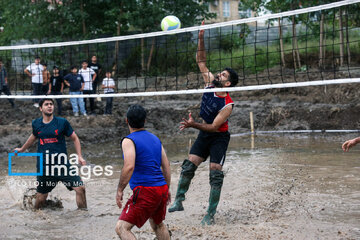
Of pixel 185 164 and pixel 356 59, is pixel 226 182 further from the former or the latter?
pixel 356 59

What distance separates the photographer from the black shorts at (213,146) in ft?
20.6

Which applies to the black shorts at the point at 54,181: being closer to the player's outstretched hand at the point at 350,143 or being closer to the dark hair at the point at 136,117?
the dark hair at the point at 136,117

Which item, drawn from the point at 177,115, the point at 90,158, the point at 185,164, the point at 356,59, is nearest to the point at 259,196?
the point at 185,164

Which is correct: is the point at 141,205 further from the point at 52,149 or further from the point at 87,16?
the point at 87,16

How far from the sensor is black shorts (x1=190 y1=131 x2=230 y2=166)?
627 cm

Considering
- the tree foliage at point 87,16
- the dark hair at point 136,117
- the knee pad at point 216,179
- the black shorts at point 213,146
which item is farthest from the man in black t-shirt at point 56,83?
the dark hair at point 136,117

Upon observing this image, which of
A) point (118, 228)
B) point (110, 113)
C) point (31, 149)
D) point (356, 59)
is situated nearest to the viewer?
point (118, 228)

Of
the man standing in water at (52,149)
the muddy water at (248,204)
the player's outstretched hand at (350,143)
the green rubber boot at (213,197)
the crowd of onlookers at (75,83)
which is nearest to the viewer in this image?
the player's outstretched hand at (350,143)

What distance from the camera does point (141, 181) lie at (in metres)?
4.64

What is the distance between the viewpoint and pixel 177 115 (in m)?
16.9

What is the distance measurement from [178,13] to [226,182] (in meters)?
15.5

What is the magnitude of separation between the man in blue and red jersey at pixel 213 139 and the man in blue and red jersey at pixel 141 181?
4.62 feet

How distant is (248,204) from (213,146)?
1336mm

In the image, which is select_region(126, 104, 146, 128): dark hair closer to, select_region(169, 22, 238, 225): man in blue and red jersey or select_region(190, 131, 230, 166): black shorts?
select_region(169, 22, 238, 225): man in blue and red jersey
